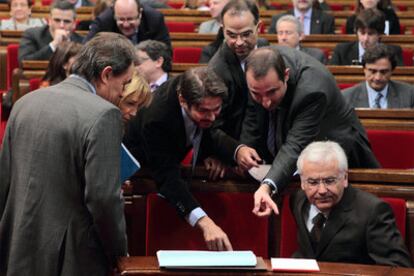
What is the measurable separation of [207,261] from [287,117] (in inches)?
28.9

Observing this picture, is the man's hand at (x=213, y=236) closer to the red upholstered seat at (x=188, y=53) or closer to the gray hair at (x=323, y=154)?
the gray hair at (x=323, y=154)

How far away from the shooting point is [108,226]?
2.03 m

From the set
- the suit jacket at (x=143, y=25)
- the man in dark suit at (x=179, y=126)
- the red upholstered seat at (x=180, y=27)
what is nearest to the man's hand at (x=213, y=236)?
the man in dark suit at (x=179, y=126)

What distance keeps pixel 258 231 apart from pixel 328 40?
9.80 feet

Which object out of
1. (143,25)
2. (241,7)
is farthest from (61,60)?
(241,7)

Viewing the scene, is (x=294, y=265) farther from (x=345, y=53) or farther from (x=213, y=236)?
(x=345, y=53)

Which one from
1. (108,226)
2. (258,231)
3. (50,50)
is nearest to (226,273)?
(108,226)

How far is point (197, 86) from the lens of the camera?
243 centimetres

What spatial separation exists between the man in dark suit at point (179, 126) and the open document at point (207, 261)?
1.24ft

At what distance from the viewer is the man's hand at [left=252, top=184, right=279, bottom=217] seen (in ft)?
7.63

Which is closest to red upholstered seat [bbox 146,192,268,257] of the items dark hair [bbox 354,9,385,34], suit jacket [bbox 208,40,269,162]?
suit jacket [bbox 208,40,269,162]

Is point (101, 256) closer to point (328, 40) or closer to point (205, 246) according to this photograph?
point (205, 246)

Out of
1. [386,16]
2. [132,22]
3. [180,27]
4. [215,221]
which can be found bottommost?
[215,221]

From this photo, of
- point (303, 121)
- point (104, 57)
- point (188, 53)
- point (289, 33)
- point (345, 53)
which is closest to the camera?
point (104, 57)
